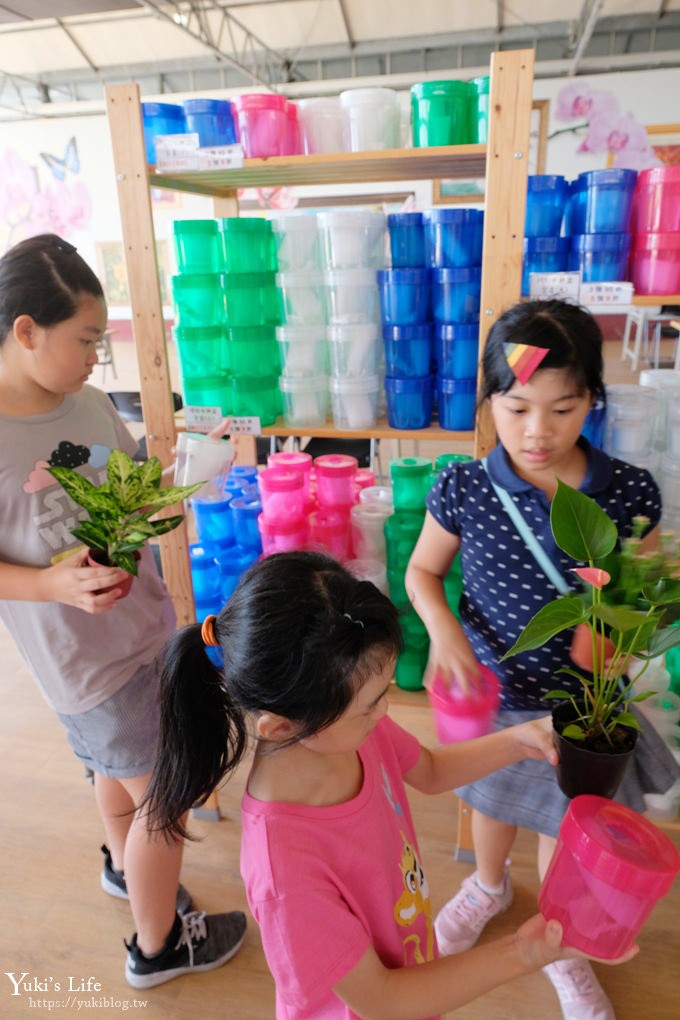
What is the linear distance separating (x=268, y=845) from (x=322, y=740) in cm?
13

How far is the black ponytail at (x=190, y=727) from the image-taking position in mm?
808

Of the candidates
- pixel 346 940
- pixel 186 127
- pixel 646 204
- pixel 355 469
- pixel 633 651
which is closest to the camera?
pixel 346 940

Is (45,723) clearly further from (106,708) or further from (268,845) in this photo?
(268,845)

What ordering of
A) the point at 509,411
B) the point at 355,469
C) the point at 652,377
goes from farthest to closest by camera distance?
the point at 355,469 → the point at 652,377 → the point at 509,411

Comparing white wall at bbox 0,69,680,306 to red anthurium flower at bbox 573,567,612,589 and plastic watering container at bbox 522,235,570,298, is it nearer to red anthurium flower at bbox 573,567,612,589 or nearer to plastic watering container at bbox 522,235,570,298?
plastic watering container at bbox 522,235,570,298

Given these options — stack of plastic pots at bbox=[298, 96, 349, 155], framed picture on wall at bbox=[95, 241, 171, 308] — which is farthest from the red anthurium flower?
framed picture on wall at bbox=[95, 241, 171, 308]

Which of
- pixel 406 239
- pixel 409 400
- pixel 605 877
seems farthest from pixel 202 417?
pixel 605 877

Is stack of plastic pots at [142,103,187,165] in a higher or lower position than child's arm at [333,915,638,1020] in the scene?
higher

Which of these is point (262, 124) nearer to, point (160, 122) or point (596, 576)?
point (160, 122)

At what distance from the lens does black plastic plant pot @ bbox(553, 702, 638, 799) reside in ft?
2.90

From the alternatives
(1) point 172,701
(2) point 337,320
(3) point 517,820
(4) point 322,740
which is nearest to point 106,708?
(1) point 172,701

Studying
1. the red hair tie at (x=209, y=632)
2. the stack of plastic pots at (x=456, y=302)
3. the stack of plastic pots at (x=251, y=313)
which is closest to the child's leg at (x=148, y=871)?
the red hair tie at (x=209, y=632)

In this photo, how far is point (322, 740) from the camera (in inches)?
29.7

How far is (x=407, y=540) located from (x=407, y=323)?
53cm
